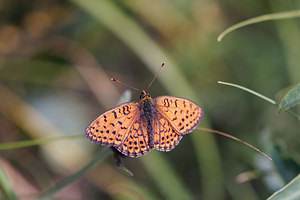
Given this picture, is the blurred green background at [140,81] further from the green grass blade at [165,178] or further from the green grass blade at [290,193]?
the green grass blade at [290,193]

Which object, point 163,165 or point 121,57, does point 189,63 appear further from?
point 163,165

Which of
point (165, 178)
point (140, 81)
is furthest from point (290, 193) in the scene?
point (140, 81)

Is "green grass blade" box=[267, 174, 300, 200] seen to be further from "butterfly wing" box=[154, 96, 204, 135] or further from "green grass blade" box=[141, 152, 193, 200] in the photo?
"green grass blade" box=[141, 152, 193, 200]

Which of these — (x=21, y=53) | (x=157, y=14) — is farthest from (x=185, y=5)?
(x=21, y=53)

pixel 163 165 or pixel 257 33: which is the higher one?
pixel 257 33

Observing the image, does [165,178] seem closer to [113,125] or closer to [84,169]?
[113,125]

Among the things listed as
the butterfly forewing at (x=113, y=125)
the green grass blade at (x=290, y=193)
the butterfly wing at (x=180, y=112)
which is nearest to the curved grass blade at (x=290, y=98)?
the green grass blade at (x=290, y=193)
